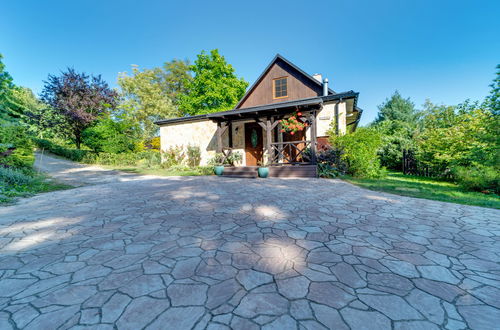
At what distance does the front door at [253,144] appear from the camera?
1105 cm

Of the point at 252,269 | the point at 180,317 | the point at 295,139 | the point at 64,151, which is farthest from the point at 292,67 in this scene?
the point at 64,151

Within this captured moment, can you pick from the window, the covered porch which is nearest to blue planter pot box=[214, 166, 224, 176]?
the covered porch

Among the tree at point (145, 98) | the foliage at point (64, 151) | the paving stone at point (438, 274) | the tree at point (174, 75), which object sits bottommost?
the paving stone at point (438, 274)

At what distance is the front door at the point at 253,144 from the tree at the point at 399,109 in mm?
21447

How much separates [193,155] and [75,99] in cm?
1145

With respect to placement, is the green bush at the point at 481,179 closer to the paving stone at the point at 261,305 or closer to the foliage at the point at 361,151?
the foliage at the point at 361,151

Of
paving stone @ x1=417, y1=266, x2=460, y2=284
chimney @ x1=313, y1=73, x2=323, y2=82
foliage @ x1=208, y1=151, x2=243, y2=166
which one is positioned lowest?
paving stone @ x1=417, y1=266, x2=460, y2=284

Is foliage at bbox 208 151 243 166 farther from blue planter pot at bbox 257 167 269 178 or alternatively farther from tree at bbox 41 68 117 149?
tree at bbox 41 68 117 149

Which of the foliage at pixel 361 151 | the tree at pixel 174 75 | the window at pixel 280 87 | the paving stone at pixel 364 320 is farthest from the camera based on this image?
the tree at pixel 174 75

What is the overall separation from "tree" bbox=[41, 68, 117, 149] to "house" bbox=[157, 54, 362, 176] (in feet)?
24.6

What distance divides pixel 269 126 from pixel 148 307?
7887 mm

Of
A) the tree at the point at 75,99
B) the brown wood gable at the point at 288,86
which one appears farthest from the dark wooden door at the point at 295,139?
the tree at the point at 75,99

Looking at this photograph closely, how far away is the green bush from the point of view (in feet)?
17.5

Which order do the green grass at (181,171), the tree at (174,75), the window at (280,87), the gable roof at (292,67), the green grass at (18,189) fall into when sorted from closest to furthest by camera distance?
1. the green grass at (18,189)
2. the green grass at (181,171)
3. the gable roof at (292,67)
4. the window at (280,87)
5. the tree at (174,75)
